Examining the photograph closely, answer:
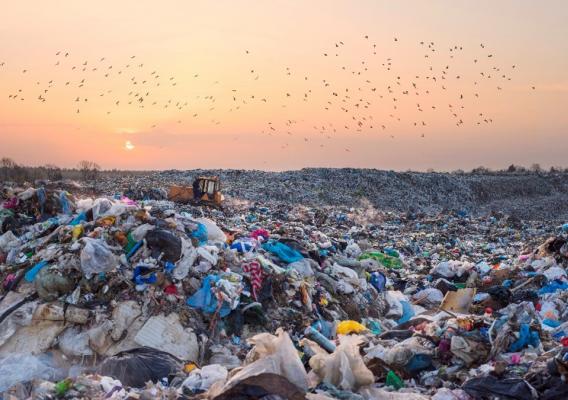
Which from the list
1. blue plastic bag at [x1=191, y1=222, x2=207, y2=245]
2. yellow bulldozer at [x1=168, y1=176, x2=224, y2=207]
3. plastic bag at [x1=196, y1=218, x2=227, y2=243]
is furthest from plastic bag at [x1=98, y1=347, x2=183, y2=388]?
yellow bulldozer at [x1=168, y1=176, x2=224, y2=207]

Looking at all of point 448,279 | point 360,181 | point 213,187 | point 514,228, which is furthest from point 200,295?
point 360,181

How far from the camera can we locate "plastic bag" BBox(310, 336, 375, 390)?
3.84 meters

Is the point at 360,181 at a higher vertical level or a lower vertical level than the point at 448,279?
higher

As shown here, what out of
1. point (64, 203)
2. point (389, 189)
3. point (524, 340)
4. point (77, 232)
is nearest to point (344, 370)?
point (524, 340)

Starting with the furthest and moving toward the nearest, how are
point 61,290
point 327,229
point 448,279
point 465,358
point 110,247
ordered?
point 327,229 < point 448,279 < point 110,247 < point 61,290 < point 465,358

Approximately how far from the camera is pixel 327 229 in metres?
13.9

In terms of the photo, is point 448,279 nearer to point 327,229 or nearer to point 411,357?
point 327,229

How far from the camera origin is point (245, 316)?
20.8 feet

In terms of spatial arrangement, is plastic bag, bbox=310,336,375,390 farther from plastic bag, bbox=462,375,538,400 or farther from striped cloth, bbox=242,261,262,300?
striped cloth, bbox=242,261,262,300

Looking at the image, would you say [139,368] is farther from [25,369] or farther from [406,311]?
[406,311]

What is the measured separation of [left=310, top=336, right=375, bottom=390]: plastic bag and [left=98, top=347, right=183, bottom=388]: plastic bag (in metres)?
1.39

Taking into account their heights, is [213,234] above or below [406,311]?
above

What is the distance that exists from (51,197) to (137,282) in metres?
3.40

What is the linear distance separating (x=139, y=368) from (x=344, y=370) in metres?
1.81
